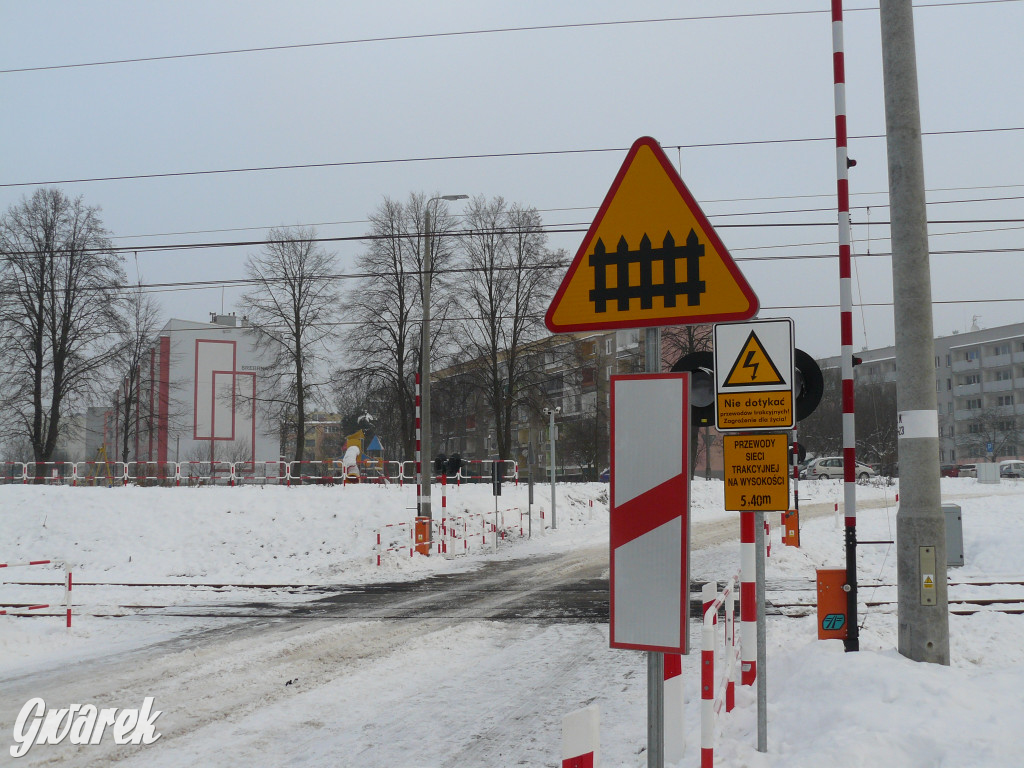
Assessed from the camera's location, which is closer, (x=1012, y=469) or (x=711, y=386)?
(x=711, y=386)

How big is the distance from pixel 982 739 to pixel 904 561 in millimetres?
2275

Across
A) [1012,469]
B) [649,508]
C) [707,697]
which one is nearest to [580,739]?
[649,508]

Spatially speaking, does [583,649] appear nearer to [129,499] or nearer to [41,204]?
[129,499]

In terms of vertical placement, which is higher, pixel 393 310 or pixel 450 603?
pixel 393 310

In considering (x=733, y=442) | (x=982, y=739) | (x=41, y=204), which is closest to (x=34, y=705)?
(x=733, y=442)

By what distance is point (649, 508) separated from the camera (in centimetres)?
303

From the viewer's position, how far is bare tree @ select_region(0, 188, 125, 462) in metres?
37.6

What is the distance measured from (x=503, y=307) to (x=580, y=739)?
3784 centimetres

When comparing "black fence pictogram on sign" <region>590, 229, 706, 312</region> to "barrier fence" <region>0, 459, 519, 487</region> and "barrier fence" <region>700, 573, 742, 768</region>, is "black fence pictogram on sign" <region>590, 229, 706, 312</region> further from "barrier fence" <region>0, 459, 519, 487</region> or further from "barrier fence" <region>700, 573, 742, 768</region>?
"barrier fence" <region>0, 459, 519, 487</region>

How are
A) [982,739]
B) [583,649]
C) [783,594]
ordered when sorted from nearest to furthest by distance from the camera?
[982,739], [583,649], [783,594]

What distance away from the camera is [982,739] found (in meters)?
5.00

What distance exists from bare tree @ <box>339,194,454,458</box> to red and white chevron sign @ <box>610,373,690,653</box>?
34333 millimetres

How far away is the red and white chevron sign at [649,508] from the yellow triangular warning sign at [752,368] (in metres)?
2.63

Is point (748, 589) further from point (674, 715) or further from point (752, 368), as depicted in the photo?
point (752, 368)
